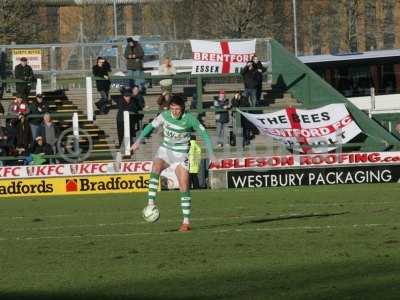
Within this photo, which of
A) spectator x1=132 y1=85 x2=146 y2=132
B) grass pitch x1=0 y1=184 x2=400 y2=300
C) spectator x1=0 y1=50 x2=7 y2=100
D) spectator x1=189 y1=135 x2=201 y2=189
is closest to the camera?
grass pitch x1=0 y1=184 x2=400 y2=300

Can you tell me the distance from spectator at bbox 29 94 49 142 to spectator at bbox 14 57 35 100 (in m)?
0.75

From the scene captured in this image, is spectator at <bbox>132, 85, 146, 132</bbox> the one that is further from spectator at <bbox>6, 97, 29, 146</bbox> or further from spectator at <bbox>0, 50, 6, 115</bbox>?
spectator at <bbox>0, 50, 6, 115</bbox>

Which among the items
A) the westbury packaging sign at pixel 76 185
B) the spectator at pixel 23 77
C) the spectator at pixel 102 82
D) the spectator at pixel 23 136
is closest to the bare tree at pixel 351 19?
the spectator at pixel 102 82

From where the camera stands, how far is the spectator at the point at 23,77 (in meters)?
32.3

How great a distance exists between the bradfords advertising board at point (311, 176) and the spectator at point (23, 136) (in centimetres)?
536

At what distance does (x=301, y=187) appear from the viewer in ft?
91.2

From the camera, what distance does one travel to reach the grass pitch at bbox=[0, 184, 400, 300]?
1047 centimetres

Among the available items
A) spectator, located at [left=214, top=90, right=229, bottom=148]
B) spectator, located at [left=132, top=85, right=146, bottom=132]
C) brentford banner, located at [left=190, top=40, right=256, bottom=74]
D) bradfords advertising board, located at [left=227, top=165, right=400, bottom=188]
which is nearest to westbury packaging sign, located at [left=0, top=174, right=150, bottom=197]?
bradfords advertising board, located at [left=227, top=165, right=400, bottom=188]

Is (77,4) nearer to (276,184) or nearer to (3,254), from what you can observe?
(276,184)

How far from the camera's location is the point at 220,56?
35188mm

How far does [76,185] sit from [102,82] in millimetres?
5790

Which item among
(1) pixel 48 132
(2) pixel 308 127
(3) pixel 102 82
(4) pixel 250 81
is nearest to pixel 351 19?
(4) pixel 250 81

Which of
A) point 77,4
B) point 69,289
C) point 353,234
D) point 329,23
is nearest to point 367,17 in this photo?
point 329,23

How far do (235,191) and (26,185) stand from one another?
5282 mm
